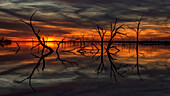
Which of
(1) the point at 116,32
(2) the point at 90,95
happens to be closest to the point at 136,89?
(2) the point at 90,95

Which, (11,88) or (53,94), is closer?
(53,94)

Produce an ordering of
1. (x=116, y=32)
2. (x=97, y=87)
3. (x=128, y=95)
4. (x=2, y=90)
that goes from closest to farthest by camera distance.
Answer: (x=128, y=95) → (x=2, y=90) → (x=97, y=87) → (x=116, y=32)

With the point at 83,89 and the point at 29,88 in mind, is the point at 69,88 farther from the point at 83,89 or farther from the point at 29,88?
the point at 29,88

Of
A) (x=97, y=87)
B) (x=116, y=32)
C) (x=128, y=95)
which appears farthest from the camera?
(x=116, y=32)

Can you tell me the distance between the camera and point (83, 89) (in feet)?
24.6

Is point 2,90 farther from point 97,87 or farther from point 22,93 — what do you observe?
point 97,87

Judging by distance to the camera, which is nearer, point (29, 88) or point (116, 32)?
point (29, 88)

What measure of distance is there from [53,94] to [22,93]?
99 centimetres

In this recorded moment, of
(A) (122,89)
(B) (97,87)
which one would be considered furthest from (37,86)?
(A) (122,89)

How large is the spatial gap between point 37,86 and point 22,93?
A: 1057mm

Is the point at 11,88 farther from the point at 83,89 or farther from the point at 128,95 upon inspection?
the point at 128,95

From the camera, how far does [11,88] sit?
763 centimetres

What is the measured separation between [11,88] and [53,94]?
175cm

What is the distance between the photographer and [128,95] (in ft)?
21.6
